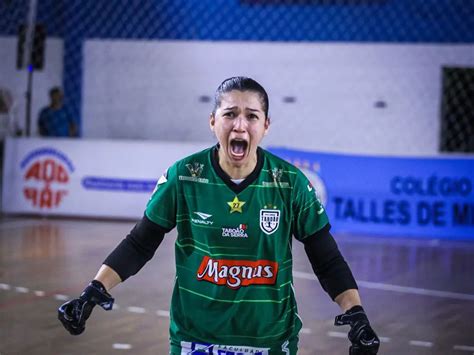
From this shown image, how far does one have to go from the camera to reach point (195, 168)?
3.35 m

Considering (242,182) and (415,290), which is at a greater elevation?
(242,182)

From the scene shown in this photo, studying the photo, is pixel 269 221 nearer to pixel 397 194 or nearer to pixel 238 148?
pixel 238 148

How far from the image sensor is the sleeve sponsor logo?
325 centimetres

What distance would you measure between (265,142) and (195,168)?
15.6 m

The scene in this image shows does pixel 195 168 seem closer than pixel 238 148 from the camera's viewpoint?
No

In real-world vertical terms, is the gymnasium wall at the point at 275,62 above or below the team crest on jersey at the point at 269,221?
above

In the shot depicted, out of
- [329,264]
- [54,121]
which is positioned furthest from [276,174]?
[54,121]

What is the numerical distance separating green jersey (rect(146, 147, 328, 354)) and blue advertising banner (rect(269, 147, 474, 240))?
9.17 m

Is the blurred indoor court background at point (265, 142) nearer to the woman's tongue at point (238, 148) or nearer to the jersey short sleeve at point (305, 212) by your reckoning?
the jersey short sleeve at point (305, 212)

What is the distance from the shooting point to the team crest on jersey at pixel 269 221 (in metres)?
3.28

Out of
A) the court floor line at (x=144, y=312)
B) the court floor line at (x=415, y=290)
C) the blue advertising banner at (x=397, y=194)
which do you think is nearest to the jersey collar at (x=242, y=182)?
the court floor line at (x=144, y=312)

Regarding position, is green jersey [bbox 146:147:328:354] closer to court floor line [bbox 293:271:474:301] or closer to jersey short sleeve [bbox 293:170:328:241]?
jersey short sleeve [bbox 293:170:328:241]

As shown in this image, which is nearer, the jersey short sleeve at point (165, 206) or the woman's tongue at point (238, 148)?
the woman's tongue at point (238, 148)

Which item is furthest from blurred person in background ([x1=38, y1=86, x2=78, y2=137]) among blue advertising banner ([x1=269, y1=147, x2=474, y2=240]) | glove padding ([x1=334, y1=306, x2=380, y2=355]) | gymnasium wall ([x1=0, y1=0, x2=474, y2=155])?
glove padding ([x1=334, y1=306, x2=380, y2=355])
